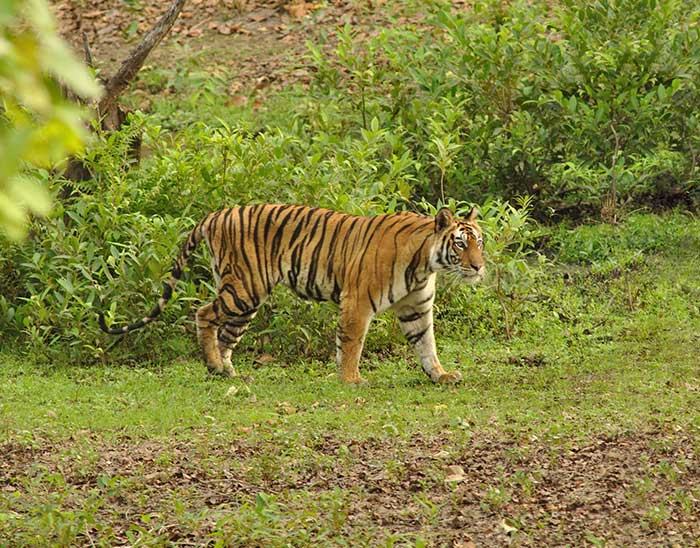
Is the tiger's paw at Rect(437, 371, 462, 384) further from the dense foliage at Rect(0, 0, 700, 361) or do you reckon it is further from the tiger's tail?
the tiger's tail

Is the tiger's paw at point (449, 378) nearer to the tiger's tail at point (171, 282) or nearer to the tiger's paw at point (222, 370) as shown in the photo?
the tiger's paw at point (222, 370)

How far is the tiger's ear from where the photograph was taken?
761 cm

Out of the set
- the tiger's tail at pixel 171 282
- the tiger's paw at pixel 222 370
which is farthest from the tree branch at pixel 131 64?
the tiger's paw at pixel 222 370

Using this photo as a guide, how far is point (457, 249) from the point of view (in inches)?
298

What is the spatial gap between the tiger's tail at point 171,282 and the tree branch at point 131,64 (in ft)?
5.15

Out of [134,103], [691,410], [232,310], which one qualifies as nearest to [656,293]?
[691,410]

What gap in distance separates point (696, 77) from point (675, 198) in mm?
1138

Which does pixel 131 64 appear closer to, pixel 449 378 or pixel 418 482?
pixel 449 378

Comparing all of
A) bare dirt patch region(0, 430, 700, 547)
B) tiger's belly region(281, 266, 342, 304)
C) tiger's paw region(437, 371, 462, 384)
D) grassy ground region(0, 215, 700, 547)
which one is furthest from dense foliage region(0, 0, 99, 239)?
tiger's belly region(281, 266, 342, 304)

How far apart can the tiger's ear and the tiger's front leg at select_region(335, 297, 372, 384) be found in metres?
0.69

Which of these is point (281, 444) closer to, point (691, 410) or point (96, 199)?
point (691, 410)

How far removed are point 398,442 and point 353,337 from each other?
1635 mm

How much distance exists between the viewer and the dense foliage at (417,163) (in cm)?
864

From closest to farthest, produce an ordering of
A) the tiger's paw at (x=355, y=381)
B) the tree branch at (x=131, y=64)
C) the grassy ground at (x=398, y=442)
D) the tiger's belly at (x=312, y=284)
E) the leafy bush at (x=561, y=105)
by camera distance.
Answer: the grassy ground at (x=398, y=442)
the tiger's paw at (x=355, y=381)
the tiger's belly at (x=312, y=284)
the tree branch at (x=131, y=64)
the leafy bush at (x=561, y=105)
